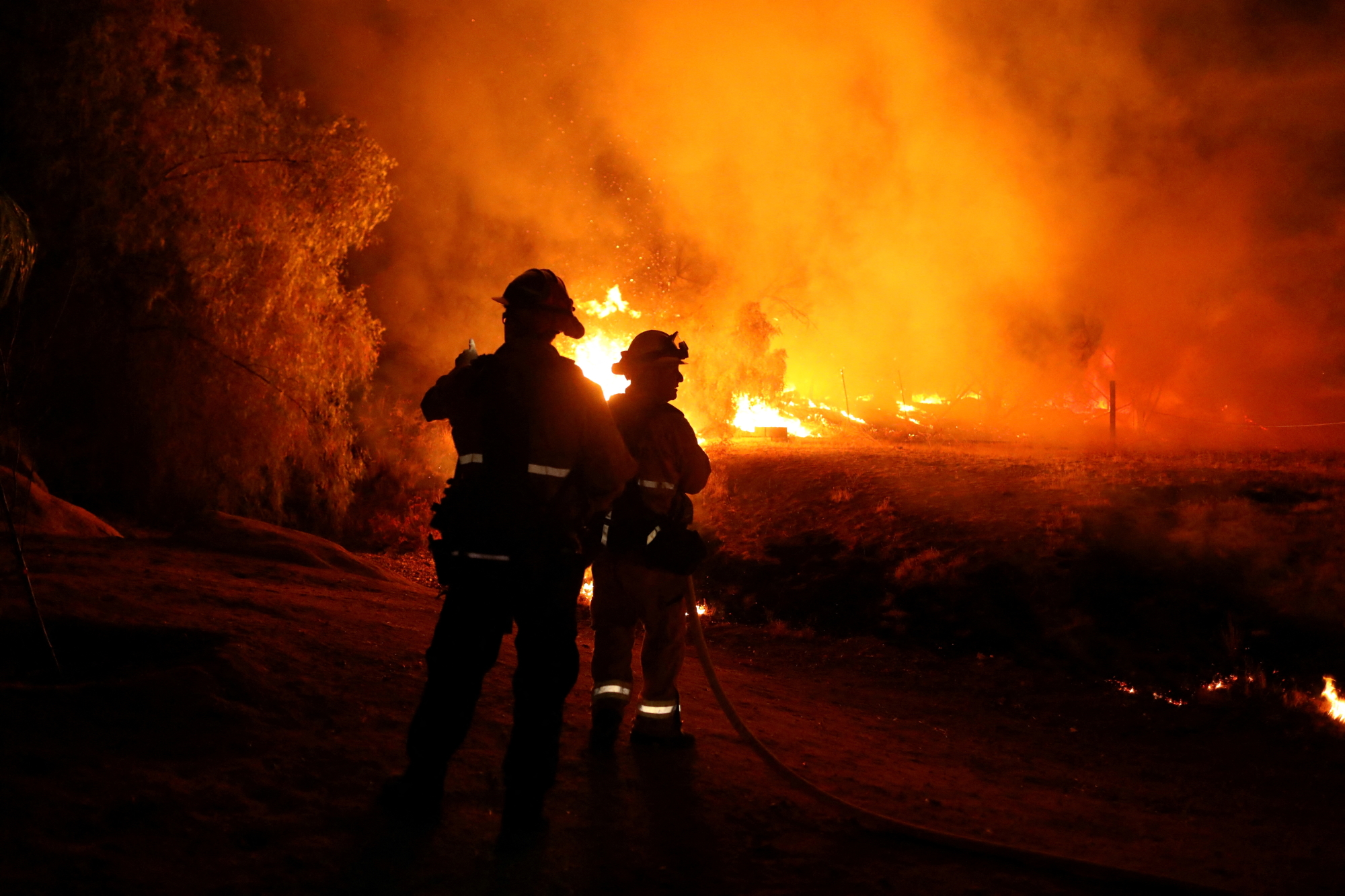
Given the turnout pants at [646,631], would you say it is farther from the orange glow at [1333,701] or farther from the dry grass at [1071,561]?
the dry grass at [1071,561]

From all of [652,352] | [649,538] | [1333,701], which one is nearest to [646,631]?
[649,538]

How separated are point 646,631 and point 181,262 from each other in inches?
407

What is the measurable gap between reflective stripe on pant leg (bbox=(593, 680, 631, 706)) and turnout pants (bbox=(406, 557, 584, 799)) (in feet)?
3.05

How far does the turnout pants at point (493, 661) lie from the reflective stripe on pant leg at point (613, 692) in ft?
3.05

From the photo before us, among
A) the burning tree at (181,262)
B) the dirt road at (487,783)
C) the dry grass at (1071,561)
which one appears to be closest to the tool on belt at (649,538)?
the dirt road at (487,783)

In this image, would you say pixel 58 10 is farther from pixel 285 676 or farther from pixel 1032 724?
pixel 1032 724

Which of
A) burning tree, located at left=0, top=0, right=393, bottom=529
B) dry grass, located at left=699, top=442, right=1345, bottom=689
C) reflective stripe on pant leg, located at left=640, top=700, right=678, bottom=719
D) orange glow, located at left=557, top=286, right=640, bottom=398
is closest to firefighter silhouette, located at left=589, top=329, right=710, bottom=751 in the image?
reflective stripe on pant leg, located at left=640, top=700, right=678, bottom=719

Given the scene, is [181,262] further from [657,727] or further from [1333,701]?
[1333,701]

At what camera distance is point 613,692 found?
4.23 m

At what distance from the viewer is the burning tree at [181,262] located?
35.6 feet

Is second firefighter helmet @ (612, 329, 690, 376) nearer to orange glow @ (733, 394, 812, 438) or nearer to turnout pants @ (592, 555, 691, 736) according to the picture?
turnout pants @ (592, 555, 691, 736)

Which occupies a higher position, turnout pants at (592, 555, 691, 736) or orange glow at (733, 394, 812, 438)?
orange glow at (733, 394, 812, 438)

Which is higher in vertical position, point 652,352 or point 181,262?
point 181,262

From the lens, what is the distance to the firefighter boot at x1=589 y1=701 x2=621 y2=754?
4.15 m
